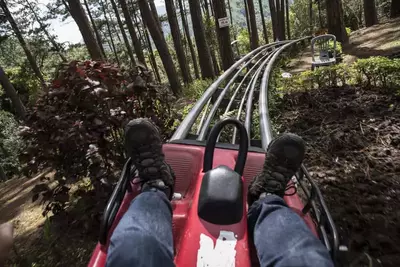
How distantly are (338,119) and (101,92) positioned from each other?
261 cm

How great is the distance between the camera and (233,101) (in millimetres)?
4426

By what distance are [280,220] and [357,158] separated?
5.51ft

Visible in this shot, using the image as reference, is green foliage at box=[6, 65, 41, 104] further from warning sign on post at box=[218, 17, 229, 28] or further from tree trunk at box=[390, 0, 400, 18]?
tree trunk at box=[390, 0, 400, 18]

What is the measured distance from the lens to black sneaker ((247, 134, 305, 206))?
5.46ft

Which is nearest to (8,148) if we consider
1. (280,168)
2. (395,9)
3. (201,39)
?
(201,39)

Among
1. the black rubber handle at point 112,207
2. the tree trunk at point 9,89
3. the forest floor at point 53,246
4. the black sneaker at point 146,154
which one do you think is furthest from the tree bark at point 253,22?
the black rubber handle at point 112,207

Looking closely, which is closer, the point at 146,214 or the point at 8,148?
the point at 146,214

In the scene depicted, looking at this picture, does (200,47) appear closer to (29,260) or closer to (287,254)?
(29,260)

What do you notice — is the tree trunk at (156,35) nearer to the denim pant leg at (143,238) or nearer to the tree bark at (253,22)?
the denim pant leg at (143,238)

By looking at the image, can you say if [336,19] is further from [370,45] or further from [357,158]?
[357,158]

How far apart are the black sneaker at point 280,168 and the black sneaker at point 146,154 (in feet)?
1.75

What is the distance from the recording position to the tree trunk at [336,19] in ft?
32.0

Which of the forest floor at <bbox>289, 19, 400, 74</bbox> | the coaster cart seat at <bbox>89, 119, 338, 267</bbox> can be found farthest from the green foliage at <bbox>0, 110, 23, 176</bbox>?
the coaster cart seat at <bbox>89, 119, 338, 267</bbox>

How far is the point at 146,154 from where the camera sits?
183cm
